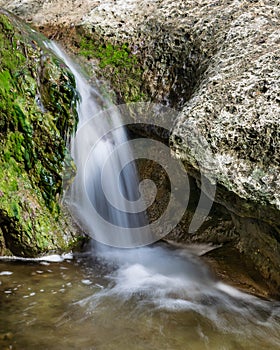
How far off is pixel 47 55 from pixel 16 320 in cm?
332

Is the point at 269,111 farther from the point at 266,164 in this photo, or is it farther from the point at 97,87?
the point at 97,87

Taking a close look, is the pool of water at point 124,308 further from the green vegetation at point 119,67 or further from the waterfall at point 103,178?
the green vegetation at point 119,67

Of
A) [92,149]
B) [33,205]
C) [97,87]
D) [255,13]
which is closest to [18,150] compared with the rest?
[33,205]

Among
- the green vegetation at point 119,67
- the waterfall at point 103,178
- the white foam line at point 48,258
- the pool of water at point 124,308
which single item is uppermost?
the green vegetation at point 119,67

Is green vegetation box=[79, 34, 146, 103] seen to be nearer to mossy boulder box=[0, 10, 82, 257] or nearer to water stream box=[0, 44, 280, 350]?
water stream box=[0, 44, 280, 350]

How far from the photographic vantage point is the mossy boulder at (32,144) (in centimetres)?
433

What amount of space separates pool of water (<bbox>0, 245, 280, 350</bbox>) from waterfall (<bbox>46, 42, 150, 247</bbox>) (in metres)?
0.63

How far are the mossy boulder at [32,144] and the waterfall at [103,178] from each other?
49cm

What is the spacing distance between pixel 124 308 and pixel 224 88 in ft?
7.99

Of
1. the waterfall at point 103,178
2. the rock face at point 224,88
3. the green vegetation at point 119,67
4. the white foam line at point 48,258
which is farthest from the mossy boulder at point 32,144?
the rock face at point 224,88

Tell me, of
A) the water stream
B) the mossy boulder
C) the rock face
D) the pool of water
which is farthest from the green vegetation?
the pool of water

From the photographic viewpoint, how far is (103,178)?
5.44 m

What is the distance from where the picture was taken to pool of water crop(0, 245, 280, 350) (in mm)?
2855

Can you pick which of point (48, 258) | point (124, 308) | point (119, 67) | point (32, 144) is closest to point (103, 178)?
point (32, 144)
